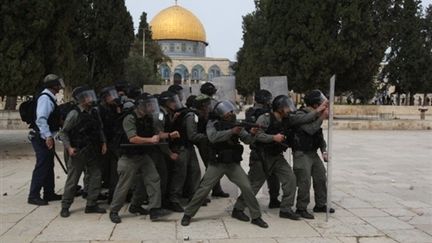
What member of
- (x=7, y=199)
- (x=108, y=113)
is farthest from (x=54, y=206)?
(x=108, y=113)

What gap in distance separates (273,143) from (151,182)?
5.49 feet

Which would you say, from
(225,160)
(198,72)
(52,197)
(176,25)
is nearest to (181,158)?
(225,160)

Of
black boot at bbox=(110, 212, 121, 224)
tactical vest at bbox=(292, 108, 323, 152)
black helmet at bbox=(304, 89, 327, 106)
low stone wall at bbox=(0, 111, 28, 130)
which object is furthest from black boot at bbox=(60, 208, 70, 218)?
low stone wall at bbox=(0, 111, 28, 130)

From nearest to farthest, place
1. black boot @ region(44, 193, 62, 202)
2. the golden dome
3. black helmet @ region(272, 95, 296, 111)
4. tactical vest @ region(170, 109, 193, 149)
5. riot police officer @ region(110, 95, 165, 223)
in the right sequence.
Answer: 1. riot police officer @ region(110, 95, 165, 223)
2. black helmet @ region(272, 95, 296, 111)
3. tactical vest @ region(170, 109, 193, 149)
4. black boot @ region(44, 193, 62, 202)
5. the golden dome

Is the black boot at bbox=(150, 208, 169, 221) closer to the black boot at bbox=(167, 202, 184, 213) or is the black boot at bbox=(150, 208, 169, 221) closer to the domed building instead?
the black boot at bbox=(167, 202, 184, 213)

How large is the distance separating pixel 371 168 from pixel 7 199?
805cm

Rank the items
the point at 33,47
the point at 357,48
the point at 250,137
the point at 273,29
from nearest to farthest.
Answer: the point at 250,137
the point at 33,47
the point at 357,48
the point at 273,29

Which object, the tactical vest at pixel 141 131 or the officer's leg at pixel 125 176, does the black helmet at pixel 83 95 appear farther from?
the officer's leg at pixel 125 176

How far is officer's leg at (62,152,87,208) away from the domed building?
89.0 metres

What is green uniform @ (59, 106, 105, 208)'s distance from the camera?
7.14m

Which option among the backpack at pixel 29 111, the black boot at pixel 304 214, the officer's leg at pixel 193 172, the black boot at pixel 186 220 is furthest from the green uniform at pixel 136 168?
the backpack at pixel 29 111

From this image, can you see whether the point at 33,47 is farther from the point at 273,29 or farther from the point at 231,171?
the point at 273,29

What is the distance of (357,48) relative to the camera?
2731 cm

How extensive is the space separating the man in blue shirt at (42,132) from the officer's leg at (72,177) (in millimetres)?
591
